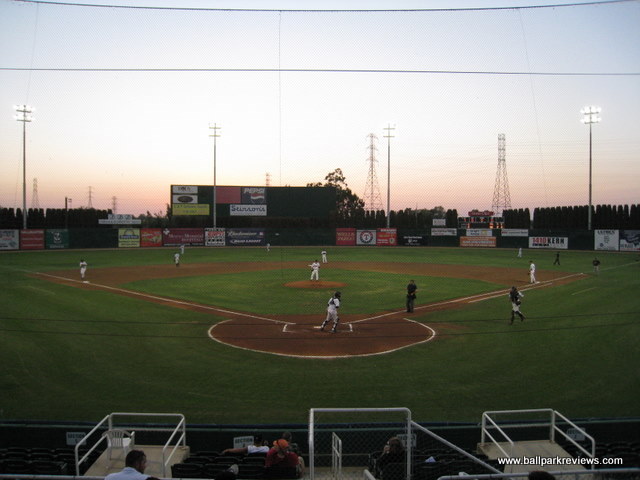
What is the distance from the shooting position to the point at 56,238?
48562 millimetres

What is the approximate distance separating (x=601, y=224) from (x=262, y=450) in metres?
54.4

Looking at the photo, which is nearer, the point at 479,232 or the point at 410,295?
the point at 410,295

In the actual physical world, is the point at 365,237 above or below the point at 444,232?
below

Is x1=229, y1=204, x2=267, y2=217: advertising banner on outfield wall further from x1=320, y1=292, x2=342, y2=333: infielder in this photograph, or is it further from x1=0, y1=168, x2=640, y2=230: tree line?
x1=320, y1=292, x2=342, y2=333: infielder

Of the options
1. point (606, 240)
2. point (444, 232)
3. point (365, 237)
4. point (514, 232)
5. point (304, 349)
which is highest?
point (514, 232)

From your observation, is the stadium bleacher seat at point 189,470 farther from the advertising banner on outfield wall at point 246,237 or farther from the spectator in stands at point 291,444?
the advertising banner on outfield wall at point 246,237

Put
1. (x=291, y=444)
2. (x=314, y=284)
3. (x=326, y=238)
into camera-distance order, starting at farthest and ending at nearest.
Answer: (x=326, y=238), (x=314, y=284), (x=291, y=444)

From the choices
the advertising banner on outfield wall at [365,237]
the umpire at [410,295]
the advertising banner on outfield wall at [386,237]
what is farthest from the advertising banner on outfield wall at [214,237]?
the umpire at [410,295]

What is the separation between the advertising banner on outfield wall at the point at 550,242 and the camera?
175ft

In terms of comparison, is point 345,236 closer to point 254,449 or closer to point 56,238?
point 56,238

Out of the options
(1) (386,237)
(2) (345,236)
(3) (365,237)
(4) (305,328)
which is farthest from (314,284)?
(1) (386,237)

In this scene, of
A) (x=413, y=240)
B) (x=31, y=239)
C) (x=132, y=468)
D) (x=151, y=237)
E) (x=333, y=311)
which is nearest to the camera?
(x=132, y=468)

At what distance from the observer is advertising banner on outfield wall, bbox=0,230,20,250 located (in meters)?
44.3

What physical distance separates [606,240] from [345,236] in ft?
93.5
